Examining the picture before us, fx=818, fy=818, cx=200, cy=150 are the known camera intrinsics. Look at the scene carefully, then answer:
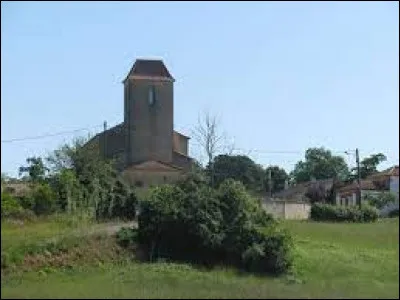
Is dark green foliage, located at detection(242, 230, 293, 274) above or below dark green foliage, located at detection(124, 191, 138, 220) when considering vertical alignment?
below

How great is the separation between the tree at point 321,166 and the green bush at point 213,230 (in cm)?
9653

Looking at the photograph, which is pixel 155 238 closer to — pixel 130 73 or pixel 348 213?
pixel 348 213

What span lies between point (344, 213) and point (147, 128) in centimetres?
3595

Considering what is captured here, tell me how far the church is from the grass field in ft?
162

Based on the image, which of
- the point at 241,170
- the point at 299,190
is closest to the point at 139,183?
the point at 241,170

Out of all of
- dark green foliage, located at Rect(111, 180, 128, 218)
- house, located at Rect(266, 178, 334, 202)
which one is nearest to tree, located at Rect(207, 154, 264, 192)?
house, located at Rect(266, 178, 334, 202)

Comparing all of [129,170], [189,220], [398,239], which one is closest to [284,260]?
[189,220]

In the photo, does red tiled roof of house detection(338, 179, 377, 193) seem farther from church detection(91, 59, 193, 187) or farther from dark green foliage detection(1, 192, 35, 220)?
dark green foliage detection(1, 192, 35, 220)

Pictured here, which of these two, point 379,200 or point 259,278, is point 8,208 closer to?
point 259,278

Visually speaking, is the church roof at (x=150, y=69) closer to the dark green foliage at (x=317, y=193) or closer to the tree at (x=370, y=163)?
the dark green foliage at (x=317, y=193)

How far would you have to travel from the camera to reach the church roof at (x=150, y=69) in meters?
93.7

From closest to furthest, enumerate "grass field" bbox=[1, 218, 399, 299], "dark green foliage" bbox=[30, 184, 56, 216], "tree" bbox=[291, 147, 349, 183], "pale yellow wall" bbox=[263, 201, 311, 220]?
"grass field" bbox=[1, 218, 399, 299] < "dark green foliage" bbox=[30, 184, 56, 216] < "pale yellow wall" bbox=[263, 201, 311, 220] < "tree" bbox=[291, 147, 349, 183]

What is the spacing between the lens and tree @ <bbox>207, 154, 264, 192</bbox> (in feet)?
283

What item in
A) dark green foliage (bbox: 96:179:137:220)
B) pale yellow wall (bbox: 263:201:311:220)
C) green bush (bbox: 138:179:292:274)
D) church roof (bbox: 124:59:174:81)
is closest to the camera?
green bush (bbox: 138:179:292:274)
